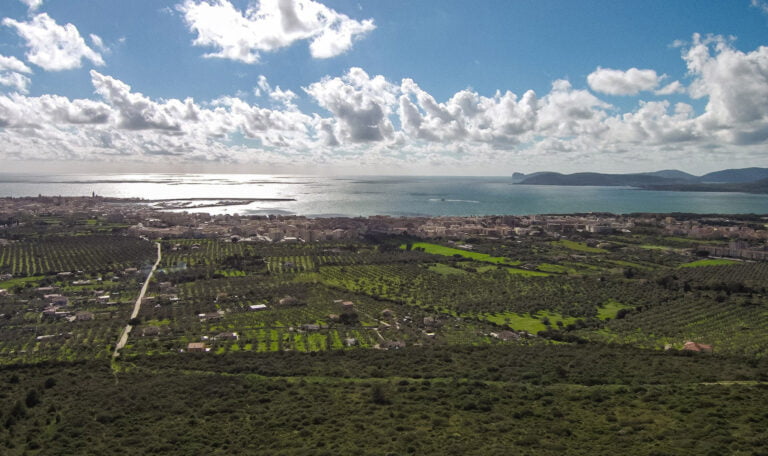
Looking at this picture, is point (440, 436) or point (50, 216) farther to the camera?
point (50, 216)

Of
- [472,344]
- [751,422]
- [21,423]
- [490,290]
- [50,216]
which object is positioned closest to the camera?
[751,422]

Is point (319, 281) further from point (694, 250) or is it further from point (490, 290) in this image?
point (694, 250)

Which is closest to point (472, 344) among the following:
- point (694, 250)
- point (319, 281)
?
point (319, 281)

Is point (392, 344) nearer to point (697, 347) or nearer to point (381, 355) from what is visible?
point (381, 355)

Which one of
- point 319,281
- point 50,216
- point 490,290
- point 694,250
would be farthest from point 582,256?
point 50,216

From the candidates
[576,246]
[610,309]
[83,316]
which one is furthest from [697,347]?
[576,246]

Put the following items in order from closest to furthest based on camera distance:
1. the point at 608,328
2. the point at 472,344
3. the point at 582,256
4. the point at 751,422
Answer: the point at 751,422, the point at 472,344, the point at 608,328, the point at 582,256

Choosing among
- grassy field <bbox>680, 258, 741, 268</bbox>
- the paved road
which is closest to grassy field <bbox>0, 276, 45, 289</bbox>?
the paved road

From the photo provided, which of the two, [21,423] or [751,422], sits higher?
[751,422]
